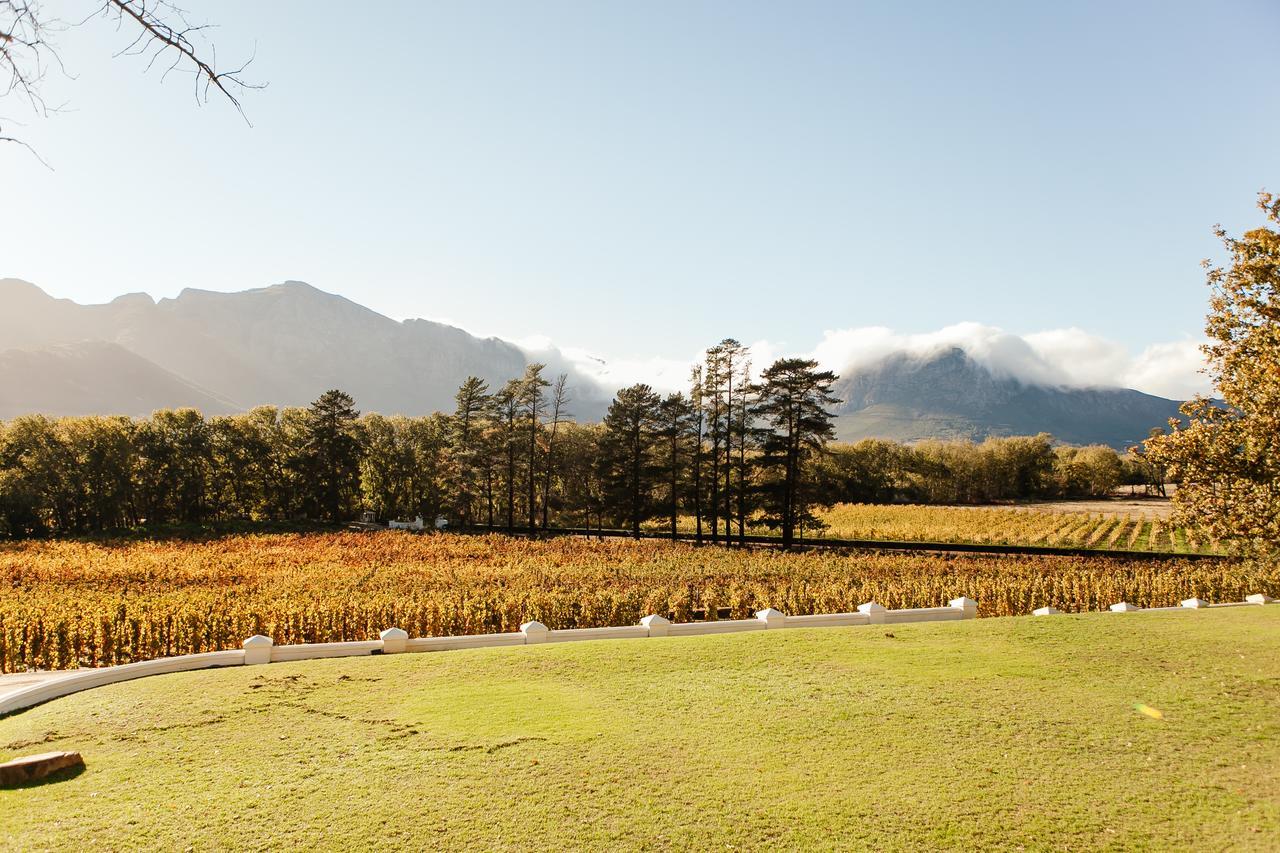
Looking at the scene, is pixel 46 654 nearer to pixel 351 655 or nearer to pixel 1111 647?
pixel 351 655

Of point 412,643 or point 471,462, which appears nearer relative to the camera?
point 412,643

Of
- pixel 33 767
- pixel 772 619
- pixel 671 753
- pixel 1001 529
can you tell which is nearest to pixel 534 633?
pixel 772 619

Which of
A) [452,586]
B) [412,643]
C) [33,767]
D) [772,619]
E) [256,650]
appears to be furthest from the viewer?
[452,586]

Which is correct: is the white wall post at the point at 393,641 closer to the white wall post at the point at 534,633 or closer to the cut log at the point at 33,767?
the white wall post at the point at 534,633

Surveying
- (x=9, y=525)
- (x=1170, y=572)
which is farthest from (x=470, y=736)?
(x=9, y=525)

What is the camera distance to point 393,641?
1243 cm

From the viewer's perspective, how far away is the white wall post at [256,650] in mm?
11391

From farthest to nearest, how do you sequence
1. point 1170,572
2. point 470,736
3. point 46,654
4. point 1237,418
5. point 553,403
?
point 553,403 → point 1170,572 → point 1237,418 → point 46,654 → point 470,736

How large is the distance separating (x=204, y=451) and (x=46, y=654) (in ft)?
175

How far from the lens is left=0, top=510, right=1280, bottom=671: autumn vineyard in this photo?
14680 millimetres

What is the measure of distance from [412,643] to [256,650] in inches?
101

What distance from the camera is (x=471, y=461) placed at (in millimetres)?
54281

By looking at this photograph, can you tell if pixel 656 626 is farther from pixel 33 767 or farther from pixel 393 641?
pixel 33 767

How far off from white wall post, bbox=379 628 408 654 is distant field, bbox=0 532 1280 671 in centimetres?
282
